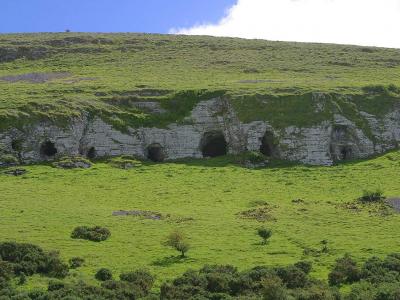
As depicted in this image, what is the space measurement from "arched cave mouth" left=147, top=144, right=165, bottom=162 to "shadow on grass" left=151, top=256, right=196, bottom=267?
25.6 m

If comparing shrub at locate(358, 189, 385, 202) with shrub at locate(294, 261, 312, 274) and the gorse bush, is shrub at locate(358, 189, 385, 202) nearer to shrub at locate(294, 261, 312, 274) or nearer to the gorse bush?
shrub at locate(294, 261, 312, 274)

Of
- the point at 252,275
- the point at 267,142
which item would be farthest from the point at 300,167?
the point at 252,275

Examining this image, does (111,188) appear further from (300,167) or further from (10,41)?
(10,41)

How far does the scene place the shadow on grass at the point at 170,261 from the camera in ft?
127

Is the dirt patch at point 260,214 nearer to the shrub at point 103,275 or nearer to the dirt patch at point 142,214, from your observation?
the dirt patch at point 142,214

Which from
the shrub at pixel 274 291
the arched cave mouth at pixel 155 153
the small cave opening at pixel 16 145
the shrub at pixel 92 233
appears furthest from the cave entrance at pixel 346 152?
the shrub at pixel 274 291

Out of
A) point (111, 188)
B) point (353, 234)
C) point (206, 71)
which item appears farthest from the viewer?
point (206, 71)

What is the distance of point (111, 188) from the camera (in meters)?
54.9

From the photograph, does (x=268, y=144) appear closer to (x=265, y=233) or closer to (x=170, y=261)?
(x=265, y=233)

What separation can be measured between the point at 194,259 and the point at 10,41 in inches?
2984

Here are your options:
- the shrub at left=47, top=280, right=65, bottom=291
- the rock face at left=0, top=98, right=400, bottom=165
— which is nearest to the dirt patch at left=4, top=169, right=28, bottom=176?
the rock face at left=0, top=98, right=400, bottom=165

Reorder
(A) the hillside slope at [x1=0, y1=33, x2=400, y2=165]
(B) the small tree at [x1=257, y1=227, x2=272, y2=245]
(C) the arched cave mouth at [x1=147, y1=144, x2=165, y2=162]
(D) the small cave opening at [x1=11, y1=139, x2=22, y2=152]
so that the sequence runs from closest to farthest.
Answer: (B) the small tree at [x1=257, y1=227, x2=272, y2=245], (D) the small cave opening at [x1=11, y1=139, x2=22, y2=152], (A) the hillside slope at [x1=0, y1=33, x2=400, y2=165], (C) the arched cave mouth at [x1=147, y1=144, x2=165, y2=162]

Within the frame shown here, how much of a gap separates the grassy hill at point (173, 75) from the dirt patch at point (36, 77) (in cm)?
13

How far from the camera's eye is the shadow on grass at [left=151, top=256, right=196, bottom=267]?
38.8 metres
